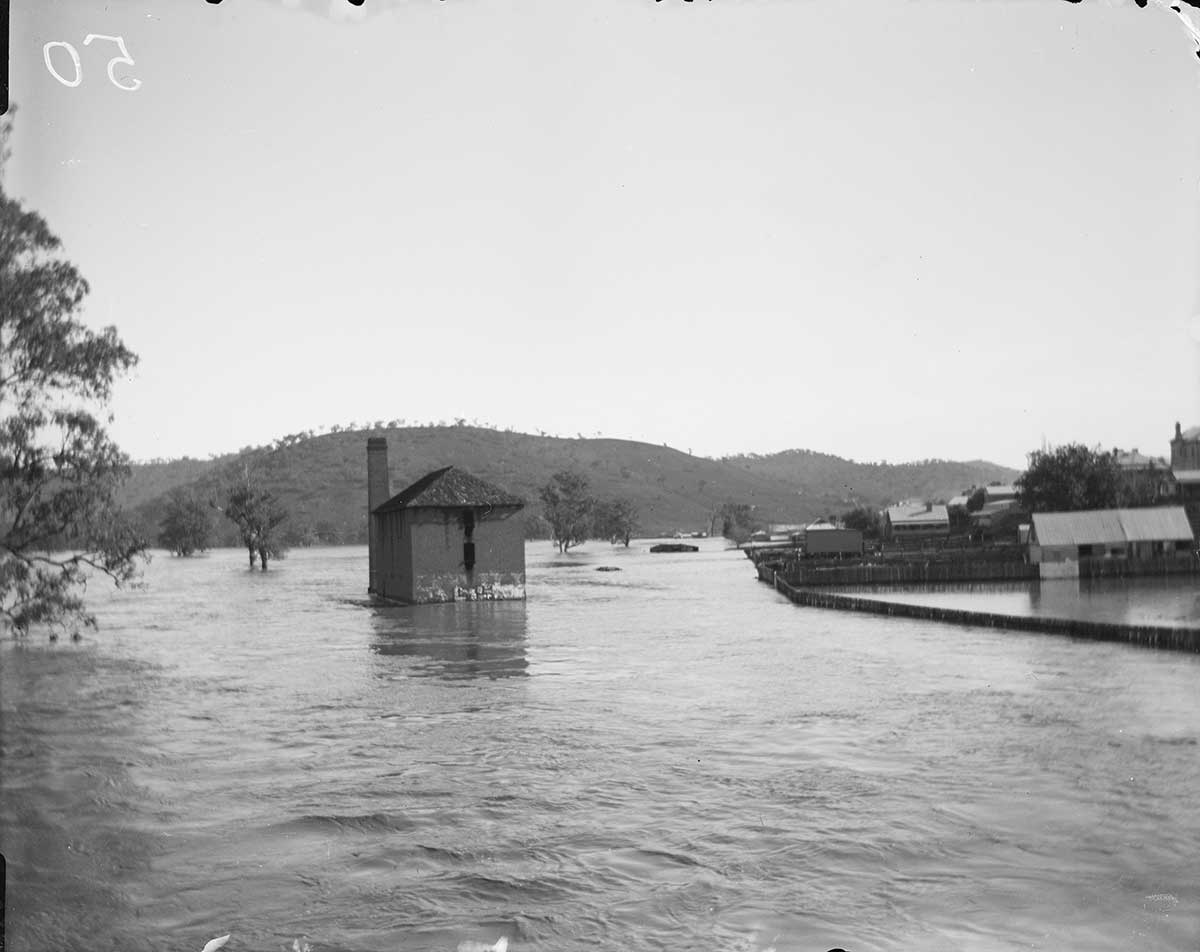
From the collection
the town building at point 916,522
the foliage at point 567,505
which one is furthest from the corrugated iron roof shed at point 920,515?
the foliage at point 567,505

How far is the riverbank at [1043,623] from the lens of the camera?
965 inches

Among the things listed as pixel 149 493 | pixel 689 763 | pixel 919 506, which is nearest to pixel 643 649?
pixel 689 763

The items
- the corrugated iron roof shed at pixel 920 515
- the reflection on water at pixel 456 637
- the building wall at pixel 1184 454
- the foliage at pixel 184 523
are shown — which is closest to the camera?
the reflection on water at pixel 456 637

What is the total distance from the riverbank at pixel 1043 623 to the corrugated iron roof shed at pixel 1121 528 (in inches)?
588

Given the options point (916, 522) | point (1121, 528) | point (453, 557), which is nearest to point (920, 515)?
point (916, 522)

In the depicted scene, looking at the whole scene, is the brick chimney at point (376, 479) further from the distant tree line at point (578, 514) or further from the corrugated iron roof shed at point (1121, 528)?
the distant tree line at point (578, 514)

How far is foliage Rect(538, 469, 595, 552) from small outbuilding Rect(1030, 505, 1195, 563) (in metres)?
49.9

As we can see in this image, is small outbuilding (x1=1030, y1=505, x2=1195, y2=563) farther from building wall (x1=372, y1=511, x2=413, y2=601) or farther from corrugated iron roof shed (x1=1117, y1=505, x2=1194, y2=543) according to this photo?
building wall (x1=372, y1=511, x2=413, y2=601)

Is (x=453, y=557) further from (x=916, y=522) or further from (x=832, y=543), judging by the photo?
(x=916, y=522)

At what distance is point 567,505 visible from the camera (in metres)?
98.8

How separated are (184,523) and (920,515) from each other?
6242 centimetres

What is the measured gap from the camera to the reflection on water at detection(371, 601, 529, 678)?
22750 mm

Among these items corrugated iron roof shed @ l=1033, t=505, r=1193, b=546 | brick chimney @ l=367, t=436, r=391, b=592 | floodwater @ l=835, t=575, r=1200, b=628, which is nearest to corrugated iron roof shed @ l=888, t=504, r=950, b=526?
corrugated iron roof shed @ l=1033, t=505, r=1193, b=546

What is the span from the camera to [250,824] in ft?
34.6
